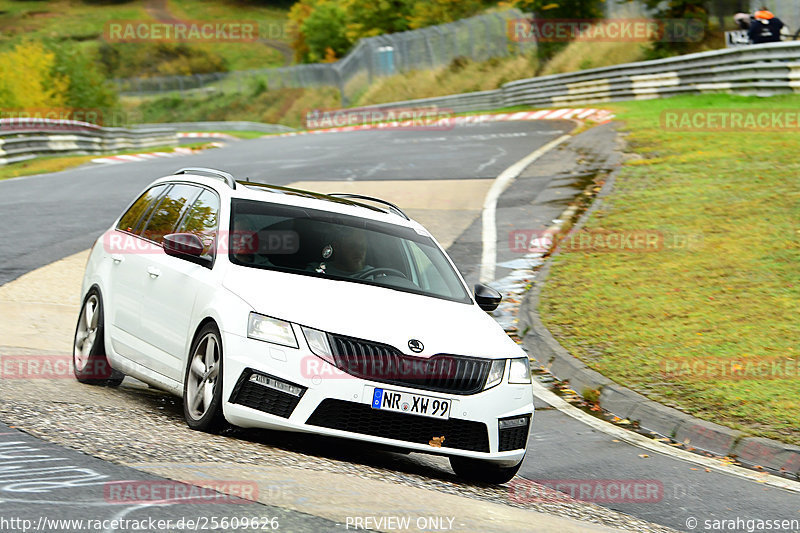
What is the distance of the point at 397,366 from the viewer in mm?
6504

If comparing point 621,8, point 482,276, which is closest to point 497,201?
point 482,276

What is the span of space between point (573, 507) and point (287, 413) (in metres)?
1.80

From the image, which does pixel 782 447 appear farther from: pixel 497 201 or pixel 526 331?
pixel 497 201

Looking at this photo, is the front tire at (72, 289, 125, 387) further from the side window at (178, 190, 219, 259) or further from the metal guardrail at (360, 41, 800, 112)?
the metal guardrail at (360, 41, 800, 112)

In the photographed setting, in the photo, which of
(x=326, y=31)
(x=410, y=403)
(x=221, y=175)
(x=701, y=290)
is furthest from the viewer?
(x=326, y=31)

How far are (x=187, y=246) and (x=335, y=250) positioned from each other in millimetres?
1029

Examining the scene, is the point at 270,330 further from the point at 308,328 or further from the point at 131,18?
the point at 131,18

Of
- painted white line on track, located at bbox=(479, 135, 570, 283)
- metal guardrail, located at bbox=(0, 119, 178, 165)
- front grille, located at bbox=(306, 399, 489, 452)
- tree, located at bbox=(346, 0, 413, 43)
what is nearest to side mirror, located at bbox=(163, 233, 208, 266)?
front grille, located at bbox=(306, 399, 489, 452)

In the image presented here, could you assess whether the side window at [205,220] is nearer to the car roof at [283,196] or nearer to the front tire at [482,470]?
the car roof at [283,196]

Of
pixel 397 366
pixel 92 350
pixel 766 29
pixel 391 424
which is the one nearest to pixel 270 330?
pixel 397 366

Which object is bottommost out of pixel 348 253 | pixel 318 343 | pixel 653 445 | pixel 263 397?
pixel 653 445

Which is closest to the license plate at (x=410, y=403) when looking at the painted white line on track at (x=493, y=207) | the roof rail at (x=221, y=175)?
the roof rail at (x=221, y=175)

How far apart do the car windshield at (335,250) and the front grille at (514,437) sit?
3.91 ft

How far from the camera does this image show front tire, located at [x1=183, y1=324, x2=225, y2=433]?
6.66 metres
